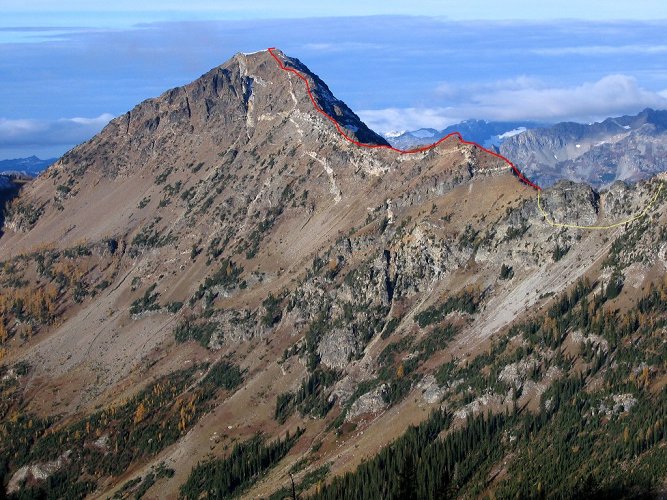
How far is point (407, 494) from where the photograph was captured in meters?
187

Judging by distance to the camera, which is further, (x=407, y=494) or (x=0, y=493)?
(x=407, y=494)

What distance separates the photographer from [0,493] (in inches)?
6191

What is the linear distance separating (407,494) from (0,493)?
74.8 metres

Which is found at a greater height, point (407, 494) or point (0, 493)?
point (0, 493)
